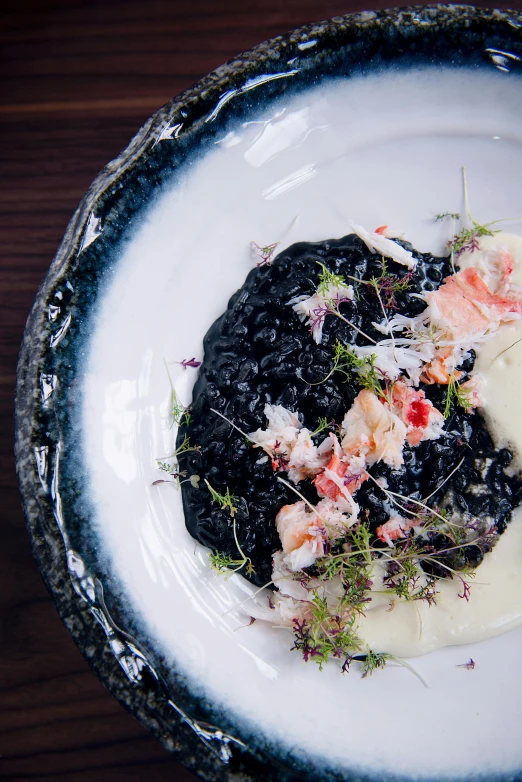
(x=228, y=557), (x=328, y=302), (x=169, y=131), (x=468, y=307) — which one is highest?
(x=169, y=131)

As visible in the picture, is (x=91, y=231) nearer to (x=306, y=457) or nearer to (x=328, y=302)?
(x=328, y=302)

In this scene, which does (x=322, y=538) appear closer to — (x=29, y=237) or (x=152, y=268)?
(x=152, y=268)

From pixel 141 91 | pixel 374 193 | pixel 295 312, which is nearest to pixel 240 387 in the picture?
pixel 295 312

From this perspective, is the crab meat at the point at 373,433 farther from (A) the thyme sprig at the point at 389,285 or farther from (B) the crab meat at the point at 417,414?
(A) the thyme sprig at the point at 389,285

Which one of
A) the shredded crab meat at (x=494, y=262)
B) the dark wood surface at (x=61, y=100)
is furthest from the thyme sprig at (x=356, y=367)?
the dark wood surface at (x=61, y=100)

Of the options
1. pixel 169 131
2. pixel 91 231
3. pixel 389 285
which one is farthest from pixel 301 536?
pixel 169 131

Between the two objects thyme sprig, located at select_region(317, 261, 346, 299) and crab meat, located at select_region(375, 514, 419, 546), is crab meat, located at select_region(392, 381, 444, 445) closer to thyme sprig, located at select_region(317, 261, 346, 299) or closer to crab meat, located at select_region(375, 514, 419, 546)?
crab meat, located at select_region(375, 514, 419, 546)

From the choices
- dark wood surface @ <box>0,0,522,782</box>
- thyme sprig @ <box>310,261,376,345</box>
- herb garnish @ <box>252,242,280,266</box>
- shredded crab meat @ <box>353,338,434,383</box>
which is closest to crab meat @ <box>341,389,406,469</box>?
shredded crab meat @ <box>353,338,434,383</box>
